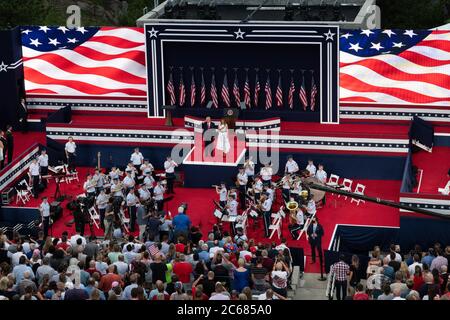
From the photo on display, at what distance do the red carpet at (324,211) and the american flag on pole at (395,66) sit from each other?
423cm

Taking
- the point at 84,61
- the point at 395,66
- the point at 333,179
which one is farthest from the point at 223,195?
the point at 84,61

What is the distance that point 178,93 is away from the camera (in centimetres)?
4659

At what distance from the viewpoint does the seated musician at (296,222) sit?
37719 millimetres

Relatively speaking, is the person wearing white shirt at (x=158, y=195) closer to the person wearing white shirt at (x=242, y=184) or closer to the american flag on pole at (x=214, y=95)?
the person wearing white shirt at (x=242, y=184)

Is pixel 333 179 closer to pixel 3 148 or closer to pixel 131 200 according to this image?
pixel 131 200

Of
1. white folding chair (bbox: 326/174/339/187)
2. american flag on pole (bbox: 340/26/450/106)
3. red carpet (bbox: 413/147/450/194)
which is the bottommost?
white folding chair (bbox: 326/174/339/187)

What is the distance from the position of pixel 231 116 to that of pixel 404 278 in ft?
53.8

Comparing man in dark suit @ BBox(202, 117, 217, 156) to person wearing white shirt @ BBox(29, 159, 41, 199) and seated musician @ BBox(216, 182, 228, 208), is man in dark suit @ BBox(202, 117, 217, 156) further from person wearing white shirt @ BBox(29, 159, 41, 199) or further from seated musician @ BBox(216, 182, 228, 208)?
person wearing white shirt @ BBox(29, 159, 41, 199)

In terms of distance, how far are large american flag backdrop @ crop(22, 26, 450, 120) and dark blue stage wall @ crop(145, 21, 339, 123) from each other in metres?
1.25

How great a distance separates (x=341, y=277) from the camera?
104 feet

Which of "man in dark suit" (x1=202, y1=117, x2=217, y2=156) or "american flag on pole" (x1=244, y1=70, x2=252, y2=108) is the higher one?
"american flag on pole" (x1=244, y1=70, x2=252, y2=108)

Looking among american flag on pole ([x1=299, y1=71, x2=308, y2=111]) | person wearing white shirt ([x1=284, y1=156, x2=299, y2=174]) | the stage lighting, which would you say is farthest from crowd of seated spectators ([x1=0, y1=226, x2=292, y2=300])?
the stage lighting

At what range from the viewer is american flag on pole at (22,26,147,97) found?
158 feet

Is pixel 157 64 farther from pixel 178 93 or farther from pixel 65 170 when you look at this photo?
pixel 65 170
